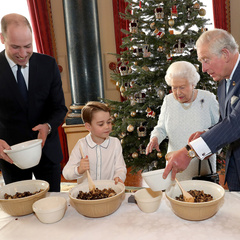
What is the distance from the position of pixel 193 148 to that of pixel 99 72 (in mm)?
3545

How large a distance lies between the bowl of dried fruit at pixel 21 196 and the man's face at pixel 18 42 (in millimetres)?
769

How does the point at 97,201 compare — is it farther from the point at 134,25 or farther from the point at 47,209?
the point at 134,25

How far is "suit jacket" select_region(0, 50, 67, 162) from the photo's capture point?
1.88 meters

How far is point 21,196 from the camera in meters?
1.47

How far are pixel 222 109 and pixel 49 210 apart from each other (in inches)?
50.5

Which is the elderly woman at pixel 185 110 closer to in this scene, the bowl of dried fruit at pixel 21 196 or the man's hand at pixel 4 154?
the bowl of dried fruit at pixel 21 196

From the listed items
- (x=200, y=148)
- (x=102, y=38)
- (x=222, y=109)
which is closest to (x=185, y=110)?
(x=222, y=109)

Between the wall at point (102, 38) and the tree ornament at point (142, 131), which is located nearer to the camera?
the tree ornament at point (142, 131)

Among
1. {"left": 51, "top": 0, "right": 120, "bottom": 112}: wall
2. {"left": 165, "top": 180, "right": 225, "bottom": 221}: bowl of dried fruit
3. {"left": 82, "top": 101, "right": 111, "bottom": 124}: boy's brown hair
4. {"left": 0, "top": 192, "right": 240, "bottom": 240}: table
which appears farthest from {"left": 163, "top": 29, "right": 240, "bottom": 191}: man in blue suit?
{"left": 51, "top": 0, "right": 120, "bottom": 112}: wall

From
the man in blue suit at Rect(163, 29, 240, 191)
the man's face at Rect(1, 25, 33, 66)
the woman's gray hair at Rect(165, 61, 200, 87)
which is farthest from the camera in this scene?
the woman's gray hair at Rect(165, 61, 200, 87)

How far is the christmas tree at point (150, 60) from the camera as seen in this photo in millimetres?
3395

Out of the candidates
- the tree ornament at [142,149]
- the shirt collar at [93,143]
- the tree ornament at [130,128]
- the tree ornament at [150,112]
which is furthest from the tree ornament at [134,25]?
the shirt collar at [93,143]

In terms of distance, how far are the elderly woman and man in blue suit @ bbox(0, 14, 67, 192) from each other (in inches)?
32.2

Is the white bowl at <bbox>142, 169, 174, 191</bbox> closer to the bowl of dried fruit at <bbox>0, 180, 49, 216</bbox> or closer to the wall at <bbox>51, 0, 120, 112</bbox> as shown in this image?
the bowl of dried fruit at <bbox>0, 180, 49, 216</bbox>
